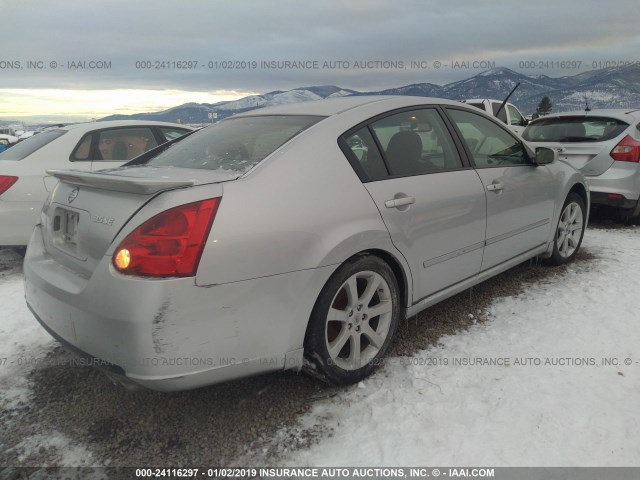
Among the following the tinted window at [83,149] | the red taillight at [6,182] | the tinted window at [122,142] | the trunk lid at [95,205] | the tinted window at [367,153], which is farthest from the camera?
the tinted window at [122,142]

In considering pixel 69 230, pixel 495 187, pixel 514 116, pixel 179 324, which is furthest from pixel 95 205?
pixel 514 116

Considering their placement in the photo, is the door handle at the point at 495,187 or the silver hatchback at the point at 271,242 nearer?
the silver hatchback at the point at 271,242

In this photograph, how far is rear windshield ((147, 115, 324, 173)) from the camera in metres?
2.39

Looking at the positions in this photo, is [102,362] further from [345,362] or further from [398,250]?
[398,250]

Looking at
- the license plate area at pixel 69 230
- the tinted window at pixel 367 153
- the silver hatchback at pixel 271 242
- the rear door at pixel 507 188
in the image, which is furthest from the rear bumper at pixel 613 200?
the license plate area at pixel 69 230

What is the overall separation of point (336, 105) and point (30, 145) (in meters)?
3.88

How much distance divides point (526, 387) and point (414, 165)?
1.39 metres

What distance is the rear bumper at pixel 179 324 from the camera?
1817mm

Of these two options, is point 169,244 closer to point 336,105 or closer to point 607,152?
point 336,105

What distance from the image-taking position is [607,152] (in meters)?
5.64

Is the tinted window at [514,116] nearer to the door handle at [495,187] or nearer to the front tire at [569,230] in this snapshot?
the front tire at [569,230]

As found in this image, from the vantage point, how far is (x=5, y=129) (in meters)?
31.0

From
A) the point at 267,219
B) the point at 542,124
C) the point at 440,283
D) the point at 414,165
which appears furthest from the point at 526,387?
the point at 542,124

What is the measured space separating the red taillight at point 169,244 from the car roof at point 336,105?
1133mm
